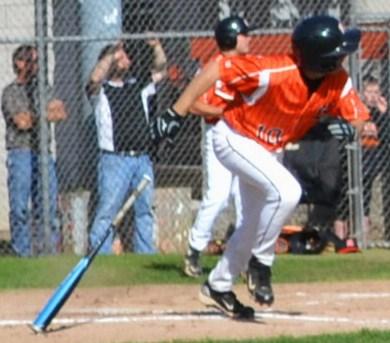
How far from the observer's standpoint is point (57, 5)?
1639cm

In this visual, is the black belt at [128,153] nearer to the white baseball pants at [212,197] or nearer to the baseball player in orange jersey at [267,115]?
the white baseball pants at [212,197]

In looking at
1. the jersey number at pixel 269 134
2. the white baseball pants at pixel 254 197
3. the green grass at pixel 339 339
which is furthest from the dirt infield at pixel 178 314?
the jersey number at pixel 269 134

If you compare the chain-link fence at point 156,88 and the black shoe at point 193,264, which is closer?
the black shoe at point 193,264

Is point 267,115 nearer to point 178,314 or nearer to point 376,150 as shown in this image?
point 178,314

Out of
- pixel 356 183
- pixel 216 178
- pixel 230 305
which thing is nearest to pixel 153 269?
pixel 216 178

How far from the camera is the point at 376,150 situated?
15.8 metres

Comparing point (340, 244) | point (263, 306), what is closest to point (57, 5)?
point (340, 244)

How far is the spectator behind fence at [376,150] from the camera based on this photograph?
618 inches

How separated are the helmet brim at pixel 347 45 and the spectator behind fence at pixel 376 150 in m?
6.25

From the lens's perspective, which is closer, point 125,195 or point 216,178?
point 216,178

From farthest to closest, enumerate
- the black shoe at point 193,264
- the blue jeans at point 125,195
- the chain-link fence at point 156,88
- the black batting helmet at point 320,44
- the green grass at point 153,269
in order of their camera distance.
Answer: the chain-link fence at point 156,88
the blue jeans at point 125,195
the black shoe at point 193,264
the green grass at point 153,269
the black batting helmet at point 320,44

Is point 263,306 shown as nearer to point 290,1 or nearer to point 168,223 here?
point 168,223

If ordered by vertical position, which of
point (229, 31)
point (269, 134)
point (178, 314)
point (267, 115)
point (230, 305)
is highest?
point (267, 115)

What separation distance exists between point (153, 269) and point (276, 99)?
14.1 ft
